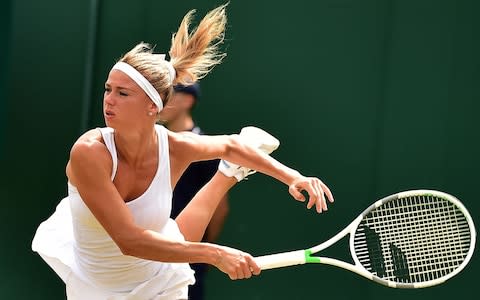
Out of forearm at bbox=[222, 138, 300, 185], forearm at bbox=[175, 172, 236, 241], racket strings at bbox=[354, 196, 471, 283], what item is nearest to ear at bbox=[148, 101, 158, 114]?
forearm at bbox=[222, 138, 300, 185]

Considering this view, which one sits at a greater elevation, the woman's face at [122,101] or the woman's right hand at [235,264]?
the woman's face at [122,101]

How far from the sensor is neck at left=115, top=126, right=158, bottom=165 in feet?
11.1

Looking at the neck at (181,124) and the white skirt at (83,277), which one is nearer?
the white skirt at (83,277)

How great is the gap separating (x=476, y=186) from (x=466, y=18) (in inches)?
29.8

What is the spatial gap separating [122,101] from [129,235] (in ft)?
1.49

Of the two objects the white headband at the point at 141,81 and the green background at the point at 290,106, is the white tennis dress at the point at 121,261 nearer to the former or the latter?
the white headband at the point at 141,81

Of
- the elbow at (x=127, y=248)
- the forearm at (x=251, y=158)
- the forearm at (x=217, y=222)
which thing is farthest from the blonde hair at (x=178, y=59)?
the forearm at (x=217, y=222)

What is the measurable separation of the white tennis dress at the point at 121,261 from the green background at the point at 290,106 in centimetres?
140

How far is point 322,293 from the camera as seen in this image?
486cm

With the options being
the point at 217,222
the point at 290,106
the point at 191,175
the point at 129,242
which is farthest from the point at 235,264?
the point at 290,106

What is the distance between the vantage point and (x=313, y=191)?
343 cm

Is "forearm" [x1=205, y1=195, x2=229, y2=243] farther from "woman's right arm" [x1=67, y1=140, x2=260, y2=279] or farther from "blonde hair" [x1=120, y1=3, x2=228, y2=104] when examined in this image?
"woman's right arm" [x1=67, y1=140, x2=260, y2=279]

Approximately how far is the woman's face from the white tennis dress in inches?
2.8

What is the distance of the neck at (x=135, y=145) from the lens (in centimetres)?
337
